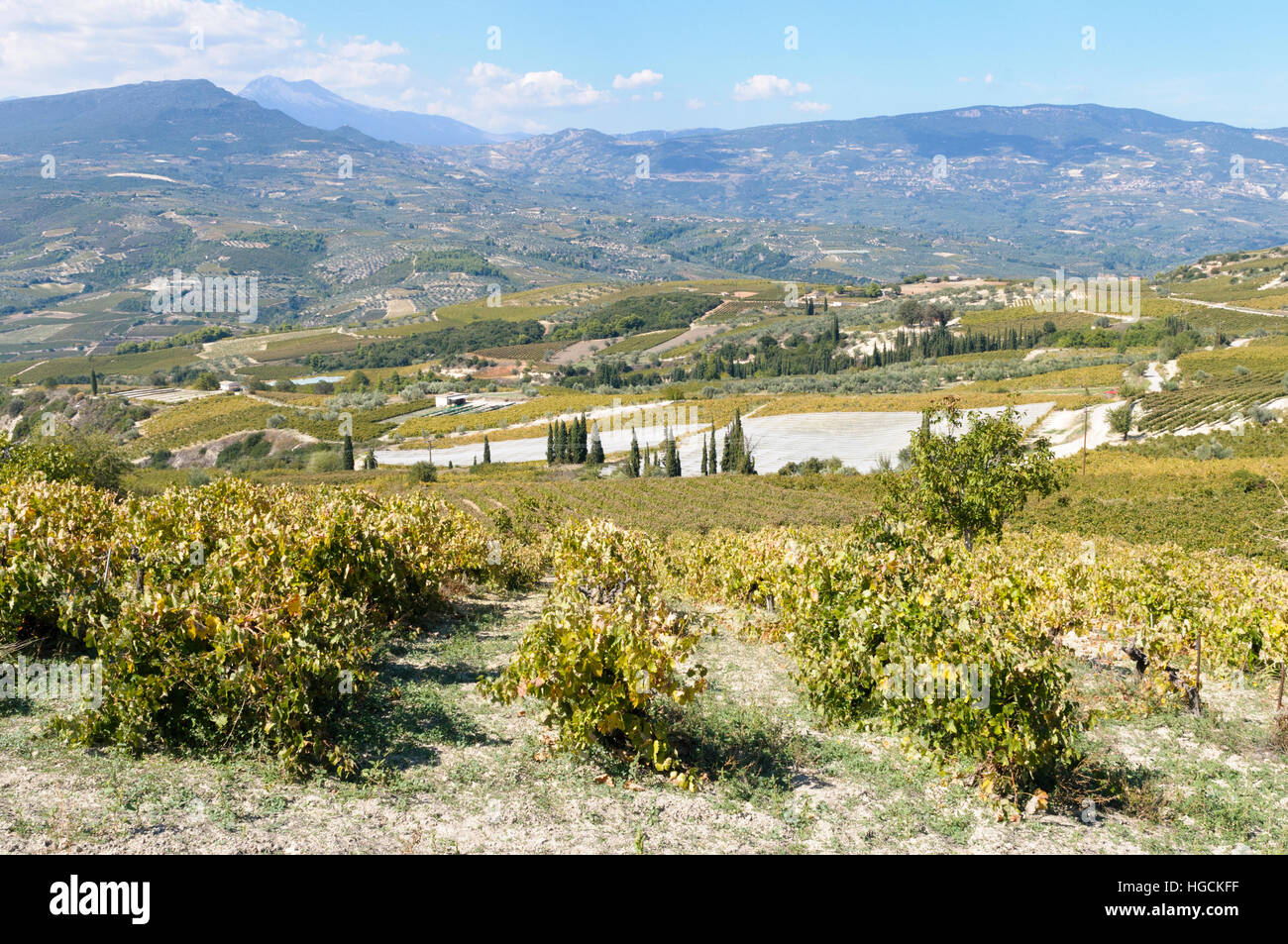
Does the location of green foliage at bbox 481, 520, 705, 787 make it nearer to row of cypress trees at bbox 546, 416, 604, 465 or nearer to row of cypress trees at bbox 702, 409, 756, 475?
row of cypress trees at bbox 702, 409, 756, 475

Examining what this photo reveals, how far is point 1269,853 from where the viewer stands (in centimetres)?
834

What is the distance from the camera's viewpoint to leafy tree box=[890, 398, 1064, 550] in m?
23.3

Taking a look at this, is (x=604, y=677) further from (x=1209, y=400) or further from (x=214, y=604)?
(x=1209, y=400)

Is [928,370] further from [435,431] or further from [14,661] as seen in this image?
[14,661]

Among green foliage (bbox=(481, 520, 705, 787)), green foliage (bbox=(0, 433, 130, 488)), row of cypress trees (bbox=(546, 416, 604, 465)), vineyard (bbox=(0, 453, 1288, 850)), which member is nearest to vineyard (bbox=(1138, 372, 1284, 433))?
row of cypress trees (bbox=(546, 416, 604, 465))

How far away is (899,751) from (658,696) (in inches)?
130

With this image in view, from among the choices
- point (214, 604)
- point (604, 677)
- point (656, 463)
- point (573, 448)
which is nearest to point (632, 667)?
point (604, 677)

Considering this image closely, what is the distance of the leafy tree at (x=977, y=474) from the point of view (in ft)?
76.4

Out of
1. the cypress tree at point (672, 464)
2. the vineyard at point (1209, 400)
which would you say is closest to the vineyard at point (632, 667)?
the cypress tree at point (672, 464)

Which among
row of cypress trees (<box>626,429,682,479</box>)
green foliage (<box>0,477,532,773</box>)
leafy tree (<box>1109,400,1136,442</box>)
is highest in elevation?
green foliage (<box>0,477,532,773</box>)

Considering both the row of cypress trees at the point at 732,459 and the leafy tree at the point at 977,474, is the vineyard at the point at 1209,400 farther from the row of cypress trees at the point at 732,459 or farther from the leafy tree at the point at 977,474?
the leafy tree at the point at 977,474

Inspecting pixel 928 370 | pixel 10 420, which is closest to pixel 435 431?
pixel 10 420

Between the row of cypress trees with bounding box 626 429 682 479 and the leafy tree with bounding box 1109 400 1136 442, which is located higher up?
the leafy tree with bounding box 1109 400 1136 442

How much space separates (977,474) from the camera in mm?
23406
